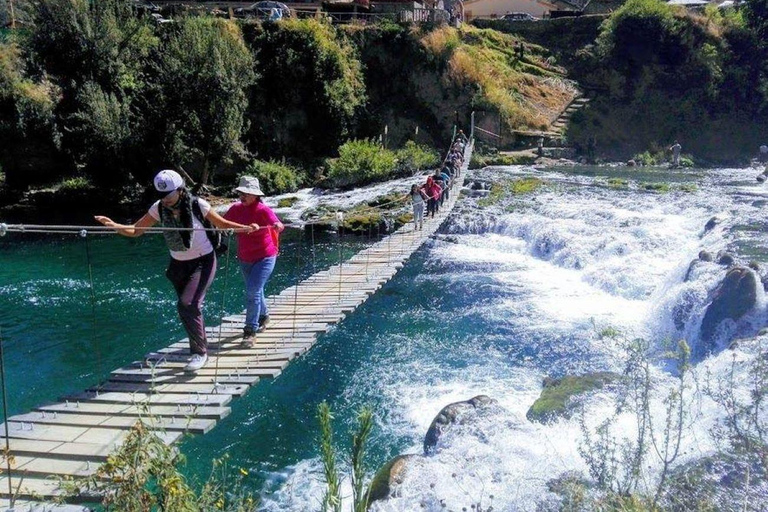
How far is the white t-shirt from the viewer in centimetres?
489

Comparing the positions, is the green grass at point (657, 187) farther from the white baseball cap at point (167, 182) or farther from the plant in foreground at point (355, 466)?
the plant in foreground at point (355, 466)

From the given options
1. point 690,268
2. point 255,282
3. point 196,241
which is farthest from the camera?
point 690,268

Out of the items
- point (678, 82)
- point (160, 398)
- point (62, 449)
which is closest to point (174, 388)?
point (160, 398)

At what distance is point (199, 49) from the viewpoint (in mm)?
21219

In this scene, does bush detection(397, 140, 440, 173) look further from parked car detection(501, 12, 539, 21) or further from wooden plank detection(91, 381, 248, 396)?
wooden plank detection(91, 381, 248, 396)

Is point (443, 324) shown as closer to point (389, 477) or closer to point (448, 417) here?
point (448, 417)

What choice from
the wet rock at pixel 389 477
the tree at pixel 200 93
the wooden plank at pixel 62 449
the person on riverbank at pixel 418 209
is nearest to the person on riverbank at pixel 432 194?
the person on riverbank at pixel 418 209

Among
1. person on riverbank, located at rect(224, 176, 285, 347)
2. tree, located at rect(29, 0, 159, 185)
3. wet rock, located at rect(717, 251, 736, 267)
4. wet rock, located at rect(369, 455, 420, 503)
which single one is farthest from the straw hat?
tree, located at rect(29, 0, 159, 185)

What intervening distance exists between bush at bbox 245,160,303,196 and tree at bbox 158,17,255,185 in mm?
1478

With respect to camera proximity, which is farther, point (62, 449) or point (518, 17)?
point (518, 17)

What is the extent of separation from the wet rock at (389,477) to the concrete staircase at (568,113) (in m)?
24.1

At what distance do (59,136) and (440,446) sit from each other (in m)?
19.2

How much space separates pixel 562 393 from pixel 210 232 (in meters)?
4.96

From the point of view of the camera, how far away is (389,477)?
248 inches
